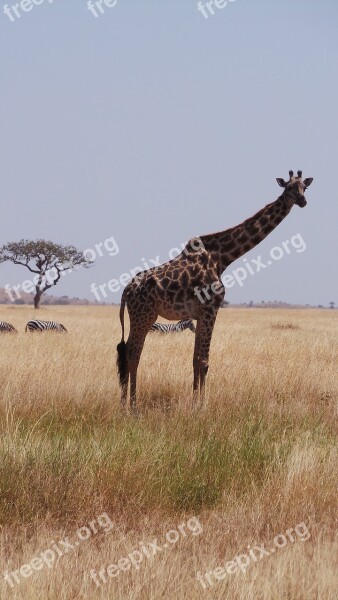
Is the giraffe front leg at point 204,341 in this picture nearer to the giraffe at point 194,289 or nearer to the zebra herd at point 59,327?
the giraffe at point 194,289

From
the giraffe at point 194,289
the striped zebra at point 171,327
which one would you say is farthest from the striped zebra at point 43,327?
the giraffe at point 194,289

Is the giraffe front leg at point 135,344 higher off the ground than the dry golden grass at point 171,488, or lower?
higher

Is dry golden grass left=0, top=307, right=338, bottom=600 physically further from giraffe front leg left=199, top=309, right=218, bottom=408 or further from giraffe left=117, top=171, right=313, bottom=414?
giraffe left=117, top=171, right=313, bottom=414

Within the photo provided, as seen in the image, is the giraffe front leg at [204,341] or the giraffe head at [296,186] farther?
the giraffe head at [296,186]

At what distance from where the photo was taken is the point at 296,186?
953 cm

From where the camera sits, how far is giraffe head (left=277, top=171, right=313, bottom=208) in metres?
9.52

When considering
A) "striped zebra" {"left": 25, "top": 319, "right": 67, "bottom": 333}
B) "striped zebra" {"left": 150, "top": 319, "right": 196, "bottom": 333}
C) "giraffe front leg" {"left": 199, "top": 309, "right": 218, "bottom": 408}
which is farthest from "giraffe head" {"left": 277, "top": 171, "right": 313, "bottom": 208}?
"striped zebra" {"left": 25, "top": 319, "right": 67, "bottom": 333}

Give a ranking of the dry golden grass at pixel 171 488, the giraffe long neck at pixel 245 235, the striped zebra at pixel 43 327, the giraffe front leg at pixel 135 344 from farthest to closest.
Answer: the striped zebra at pixel 43 327 → the giraffe long neck at pixel 245 235 → the giraffe front leg at pixel 135 344 → the dry golden grass at pixel 171 488

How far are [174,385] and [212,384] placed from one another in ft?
1.75

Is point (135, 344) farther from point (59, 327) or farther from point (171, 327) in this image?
point (59, 327)

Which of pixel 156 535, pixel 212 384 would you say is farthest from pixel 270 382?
pixel 156 535

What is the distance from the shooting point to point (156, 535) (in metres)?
4.94

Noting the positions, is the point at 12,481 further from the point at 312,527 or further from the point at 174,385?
the point at 174,385

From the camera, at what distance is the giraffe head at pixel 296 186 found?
31.2 ft
